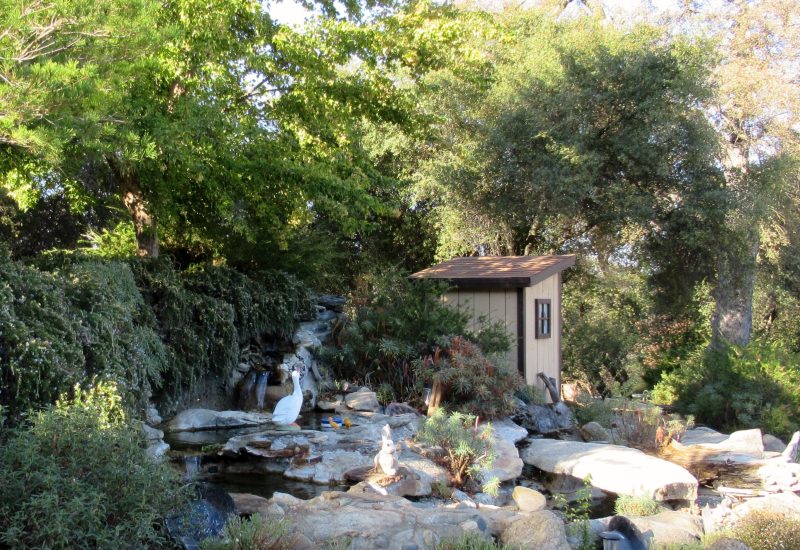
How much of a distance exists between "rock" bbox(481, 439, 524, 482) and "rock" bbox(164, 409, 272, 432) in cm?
258

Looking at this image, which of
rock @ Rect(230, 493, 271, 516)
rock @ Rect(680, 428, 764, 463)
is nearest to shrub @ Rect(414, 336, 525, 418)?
rock @ Rect(680, 428, 764, 463)

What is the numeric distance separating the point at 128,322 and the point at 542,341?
24.0 ft

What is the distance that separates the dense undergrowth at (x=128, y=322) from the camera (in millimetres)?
5176

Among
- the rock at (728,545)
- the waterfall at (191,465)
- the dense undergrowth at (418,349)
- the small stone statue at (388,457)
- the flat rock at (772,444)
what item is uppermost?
the dense undergrowth at (418,349)

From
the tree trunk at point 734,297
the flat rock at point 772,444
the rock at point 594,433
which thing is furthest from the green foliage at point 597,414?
the tree trunk at point 734,297

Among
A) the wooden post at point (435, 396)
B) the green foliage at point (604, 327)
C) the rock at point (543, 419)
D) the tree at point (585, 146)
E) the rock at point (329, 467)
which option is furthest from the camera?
the green foliage at point (604, 327)

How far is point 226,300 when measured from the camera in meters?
9.50

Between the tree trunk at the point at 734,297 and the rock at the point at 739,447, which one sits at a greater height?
the tree trunk at the point at 734,297

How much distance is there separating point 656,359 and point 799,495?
11.1m

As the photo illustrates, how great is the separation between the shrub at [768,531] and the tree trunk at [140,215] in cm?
824

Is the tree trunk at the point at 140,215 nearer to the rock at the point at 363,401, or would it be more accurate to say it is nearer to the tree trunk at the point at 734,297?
the rock at the point at 363,401

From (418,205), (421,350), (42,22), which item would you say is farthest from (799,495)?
(418,205)

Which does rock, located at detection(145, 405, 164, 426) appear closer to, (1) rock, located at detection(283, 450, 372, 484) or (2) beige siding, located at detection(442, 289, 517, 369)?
(1) rock, located at detection(283, 450, 372, 484)

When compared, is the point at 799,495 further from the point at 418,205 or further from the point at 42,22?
the point at 418,205
